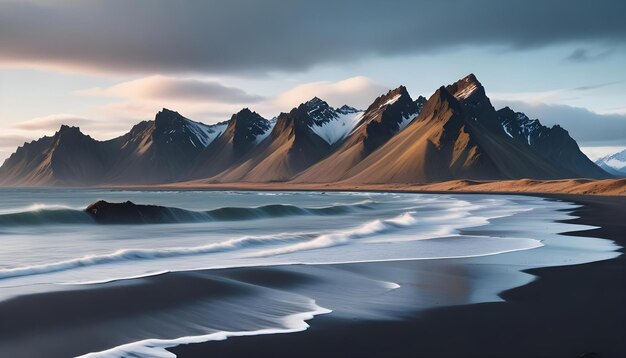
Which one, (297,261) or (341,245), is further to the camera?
(341,245)

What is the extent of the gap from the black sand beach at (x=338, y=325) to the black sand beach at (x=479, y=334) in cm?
2

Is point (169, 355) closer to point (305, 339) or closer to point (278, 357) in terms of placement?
point (278, 357)

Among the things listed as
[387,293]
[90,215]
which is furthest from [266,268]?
[90,215]

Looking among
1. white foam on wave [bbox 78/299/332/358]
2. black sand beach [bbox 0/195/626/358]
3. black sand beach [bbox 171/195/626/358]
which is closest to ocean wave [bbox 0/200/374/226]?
black sand beach [bbox 0/195/626/358]

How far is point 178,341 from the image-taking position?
9328 mm

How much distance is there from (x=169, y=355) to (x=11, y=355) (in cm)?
223

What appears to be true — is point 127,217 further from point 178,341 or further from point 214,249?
point 178,341

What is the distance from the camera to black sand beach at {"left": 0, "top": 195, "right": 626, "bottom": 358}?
8.85 meters

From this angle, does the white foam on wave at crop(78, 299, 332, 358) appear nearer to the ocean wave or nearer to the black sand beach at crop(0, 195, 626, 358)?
the black sand beach at crop(0, 195, 626, 358)

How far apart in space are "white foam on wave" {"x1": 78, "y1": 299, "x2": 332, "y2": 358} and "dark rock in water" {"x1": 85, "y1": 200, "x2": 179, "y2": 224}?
103ft

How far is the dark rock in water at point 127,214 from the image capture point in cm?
4050

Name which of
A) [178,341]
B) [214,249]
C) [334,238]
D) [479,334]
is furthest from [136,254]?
[479,334]

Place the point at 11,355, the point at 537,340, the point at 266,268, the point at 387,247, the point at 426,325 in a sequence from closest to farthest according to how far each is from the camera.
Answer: the point at 11,355 < the point at 537,340 < the point at 426,325 < the point at 266,268 < the point at 387,247

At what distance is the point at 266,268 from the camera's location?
18.0 meters
